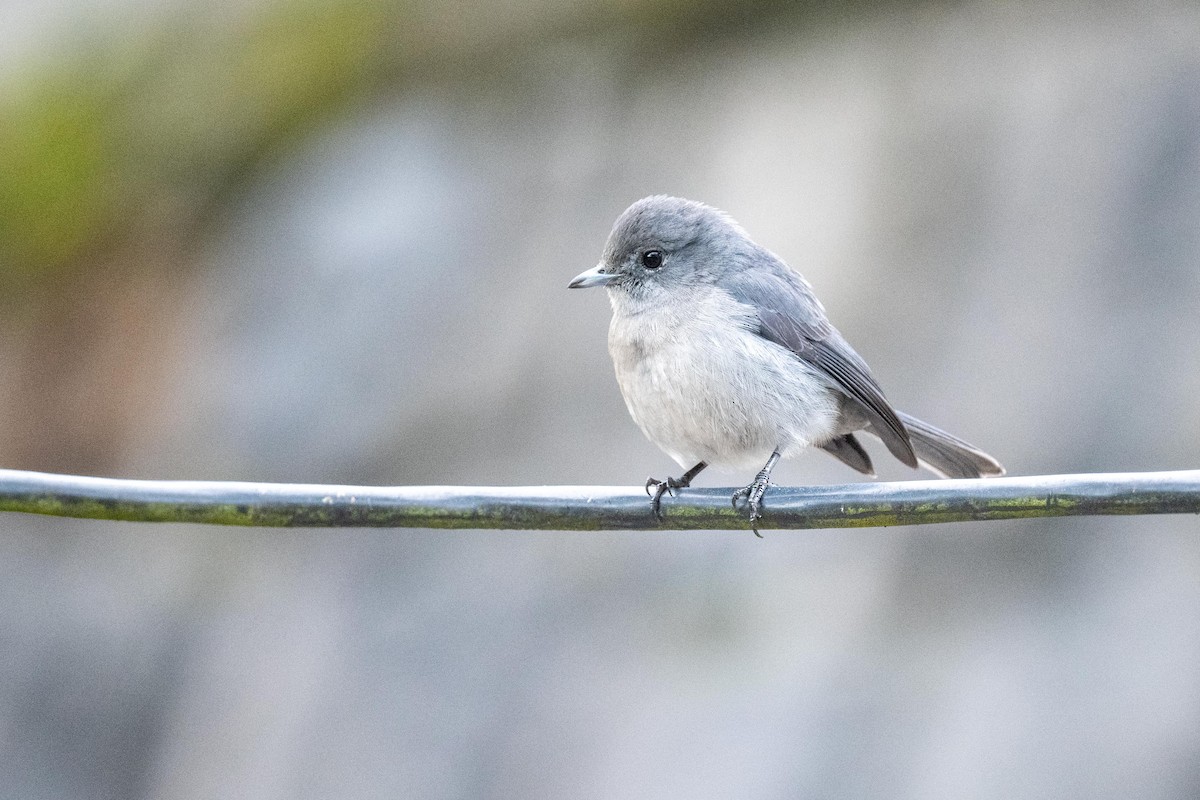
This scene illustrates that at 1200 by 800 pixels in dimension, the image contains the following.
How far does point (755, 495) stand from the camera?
2920 millimetres

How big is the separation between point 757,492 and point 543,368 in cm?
306

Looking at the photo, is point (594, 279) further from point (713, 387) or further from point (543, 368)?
point (543, 368)

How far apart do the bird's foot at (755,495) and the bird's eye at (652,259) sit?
79 cm

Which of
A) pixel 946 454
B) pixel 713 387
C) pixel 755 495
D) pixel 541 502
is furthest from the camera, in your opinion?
pixel 946 454

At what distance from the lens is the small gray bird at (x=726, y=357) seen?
3.52 metres

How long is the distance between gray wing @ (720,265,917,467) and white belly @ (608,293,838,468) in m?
0.07

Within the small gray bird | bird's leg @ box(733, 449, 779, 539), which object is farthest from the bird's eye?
bird's leg @ box(733, 449, 779, 539)

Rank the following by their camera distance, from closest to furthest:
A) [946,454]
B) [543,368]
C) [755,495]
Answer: [755,495]
[946,454]
[543,368]

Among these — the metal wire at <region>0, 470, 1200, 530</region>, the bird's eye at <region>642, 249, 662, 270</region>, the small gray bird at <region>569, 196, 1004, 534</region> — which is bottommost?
the metal wire at <region>0, 470, 1200, 530</region>

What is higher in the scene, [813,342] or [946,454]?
[813,342]

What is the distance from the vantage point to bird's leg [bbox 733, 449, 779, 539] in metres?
2.35

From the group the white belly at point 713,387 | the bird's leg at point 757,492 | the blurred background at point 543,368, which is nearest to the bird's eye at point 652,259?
the white belly at point 713,387

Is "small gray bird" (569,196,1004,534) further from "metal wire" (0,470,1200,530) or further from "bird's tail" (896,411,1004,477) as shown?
"metal wire" (0,470,1200,530)

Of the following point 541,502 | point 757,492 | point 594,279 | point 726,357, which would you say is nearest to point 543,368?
point 594,279
